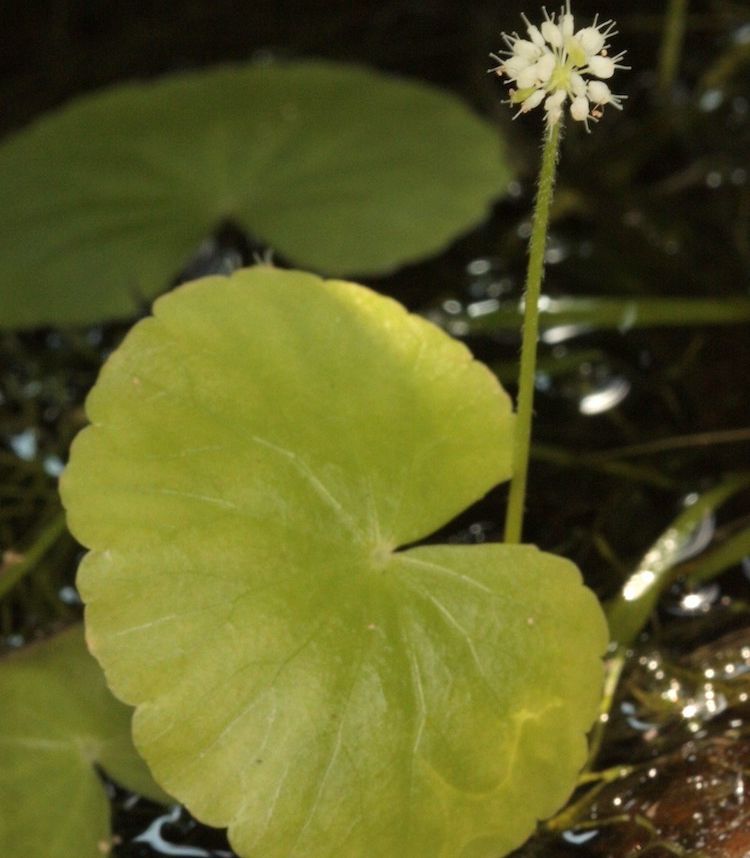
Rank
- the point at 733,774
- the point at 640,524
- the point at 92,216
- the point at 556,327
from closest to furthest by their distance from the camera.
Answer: the point at 733,774 → the point at 640,524 → the point at 556,327 → the point at 92,216

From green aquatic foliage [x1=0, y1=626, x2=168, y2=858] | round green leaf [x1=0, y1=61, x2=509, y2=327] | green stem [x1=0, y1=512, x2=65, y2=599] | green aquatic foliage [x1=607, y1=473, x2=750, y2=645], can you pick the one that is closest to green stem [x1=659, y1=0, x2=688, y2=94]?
round green leaf [x1=0, y1=61, x2=509, y2=327]

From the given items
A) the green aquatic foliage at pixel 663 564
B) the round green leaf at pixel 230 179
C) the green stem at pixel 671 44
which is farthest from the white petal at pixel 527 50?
the green stem at pixel 671 44

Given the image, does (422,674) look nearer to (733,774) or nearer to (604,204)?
(733,774)

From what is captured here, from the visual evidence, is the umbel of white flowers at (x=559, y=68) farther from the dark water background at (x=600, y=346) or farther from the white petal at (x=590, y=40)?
the dark water background at (x=600, y=346)

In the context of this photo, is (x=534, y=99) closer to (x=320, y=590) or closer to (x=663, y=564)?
(x=320, y=590)

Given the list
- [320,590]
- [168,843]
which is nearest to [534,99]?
[320,590]

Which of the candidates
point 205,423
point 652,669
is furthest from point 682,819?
point 205,423

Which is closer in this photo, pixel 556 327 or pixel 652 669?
pixel 652 669
